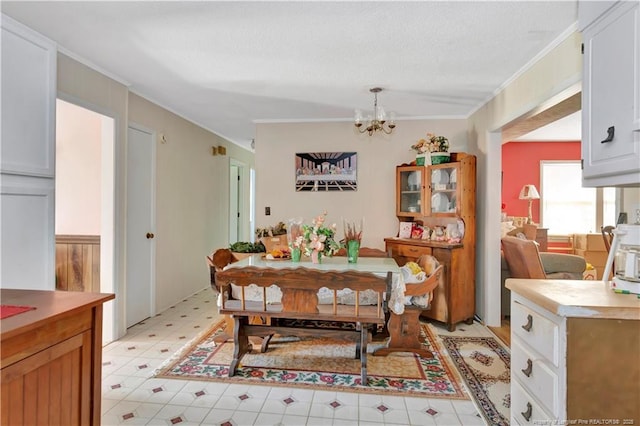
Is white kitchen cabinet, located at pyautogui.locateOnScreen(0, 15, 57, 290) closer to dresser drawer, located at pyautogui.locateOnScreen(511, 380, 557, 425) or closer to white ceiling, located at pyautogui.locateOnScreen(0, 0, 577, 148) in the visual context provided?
white ceiling, located at pyautogui.locateOnScreen(0, 0, 577, 148)

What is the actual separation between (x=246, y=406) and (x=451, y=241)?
2623 mm

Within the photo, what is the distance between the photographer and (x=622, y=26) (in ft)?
4.53

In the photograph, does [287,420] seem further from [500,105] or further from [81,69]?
[500,105]

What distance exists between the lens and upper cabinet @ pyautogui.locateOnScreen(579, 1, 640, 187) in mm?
1325

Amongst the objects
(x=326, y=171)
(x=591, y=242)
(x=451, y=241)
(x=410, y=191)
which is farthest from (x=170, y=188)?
(x=591, y=242)

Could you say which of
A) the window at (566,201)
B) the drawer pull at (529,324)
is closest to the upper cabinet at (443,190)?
the drawer pull at (529,324)

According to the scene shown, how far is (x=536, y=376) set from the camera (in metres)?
1.43

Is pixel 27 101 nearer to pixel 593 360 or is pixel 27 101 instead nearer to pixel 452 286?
pixel 593 360

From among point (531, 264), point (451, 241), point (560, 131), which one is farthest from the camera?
Answer: point (560, 131)

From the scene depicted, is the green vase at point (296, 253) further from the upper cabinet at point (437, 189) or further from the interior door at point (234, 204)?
the interior door at point (234, 204)

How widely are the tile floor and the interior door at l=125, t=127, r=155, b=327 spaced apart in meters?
1.09

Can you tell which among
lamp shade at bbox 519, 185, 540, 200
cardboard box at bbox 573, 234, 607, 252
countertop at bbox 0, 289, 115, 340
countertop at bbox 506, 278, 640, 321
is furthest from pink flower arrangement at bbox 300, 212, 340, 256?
cardboard box at bbox 573, 234, 607, 252

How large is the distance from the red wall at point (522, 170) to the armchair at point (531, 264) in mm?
2815

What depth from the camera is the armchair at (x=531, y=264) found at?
340cm
